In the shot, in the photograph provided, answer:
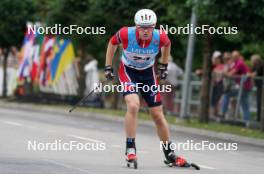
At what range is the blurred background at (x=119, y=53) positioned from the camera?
26.1 metres

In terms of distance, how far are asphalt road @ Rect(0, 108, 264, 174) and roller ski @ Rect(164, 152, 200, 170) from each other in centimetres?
10

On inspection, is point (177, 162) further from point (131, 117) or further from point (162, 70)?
point (162, 70)

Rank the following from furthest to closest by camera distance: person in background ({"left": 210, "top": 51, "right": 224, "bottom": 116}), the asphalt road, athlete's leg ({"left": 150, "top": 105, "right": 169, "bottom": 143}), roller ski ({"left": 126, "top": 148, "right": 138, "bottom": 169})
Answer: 1. person in background ({"left": 210, "top": 51, "right": 224, "bottom": 116})
2. athlete's leg ({"left": 150, "top": 105, "right": 169, "bottom": 143})
3. roller ski ({"left": 126, "top": 148, "right": 138, "bottom": 169})
4. the asphalt road

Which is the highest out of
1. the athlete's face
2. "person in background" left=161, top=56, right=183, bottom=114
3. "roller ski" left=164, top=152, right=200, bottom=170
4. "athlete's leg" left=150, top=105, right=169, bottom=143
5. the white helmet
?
the white helmet

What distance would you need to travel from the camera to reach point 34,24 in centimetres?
3762

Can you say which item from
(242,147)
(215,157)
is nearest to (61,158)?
(215,157)

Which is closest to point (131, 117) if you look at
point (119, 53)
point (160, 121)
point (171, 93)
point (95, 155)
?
point (160, 121)

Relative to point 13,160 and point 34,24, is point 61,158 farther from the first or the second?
point 34,24

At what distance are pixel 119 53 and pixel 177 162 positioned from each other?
20.8 m

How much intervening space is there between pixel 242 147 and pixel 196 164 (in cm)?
579

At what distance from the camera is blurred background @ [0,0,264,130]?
85.6 feet

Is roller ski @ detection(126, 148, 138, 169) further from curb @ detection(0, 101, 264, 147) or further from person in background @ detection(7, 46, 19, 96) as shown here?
person in background @ detection(7, 46, 19, 96)

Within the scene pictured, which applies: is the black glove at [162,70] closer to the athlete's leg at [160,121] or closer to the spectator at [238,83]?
the athlete's leg at [160,121]

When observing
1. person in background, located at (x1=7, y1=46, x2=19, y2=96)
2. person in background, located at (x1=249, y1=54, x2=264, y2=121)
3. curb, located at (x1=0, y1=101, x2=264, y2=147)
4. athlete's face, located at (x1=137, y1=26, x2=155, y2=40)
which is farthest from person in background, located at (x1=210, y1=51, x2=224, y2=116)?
athlete's face, located at (x1=137, y1=26, x2=155, y2=40)
